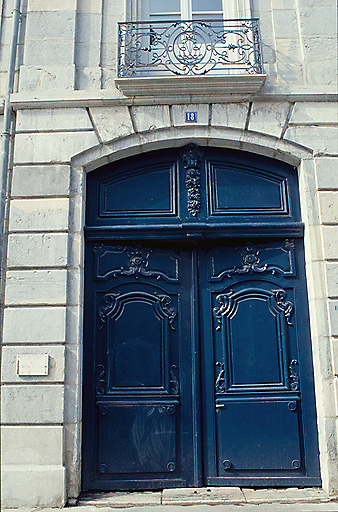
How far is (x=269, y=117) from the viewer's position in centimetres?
496

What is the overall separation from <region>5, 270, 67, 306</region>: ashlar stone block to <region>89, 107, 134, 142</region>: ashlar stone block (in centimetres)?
154

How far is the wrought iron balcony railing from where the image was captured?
5.04 m

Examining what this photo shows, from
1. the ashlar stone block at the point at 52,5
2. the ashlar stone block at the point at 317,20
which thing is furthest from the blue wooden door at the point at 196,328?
the ashlar stone block at the point at 52,5

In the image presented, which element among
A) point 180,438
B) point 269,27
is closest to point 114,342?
point 180,438

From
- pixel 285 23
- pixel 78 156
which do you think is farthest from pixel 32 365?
pixel 285 23

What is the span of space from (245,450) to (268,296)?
152 cm

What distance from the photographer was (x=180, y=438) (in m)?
4.55

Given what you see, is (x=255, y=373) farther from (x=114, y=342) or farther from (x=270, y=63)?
(x=270, y=63)

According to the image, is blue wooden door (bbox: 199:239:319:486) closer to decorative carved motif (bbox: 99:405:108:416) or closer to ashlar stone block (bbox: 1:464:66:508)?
decorative carved motif (bbox: 99:405:108:416)

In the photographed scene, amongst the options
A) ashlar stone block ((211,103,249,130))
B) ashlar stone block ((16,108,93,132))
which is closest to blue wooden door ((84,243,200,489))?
ashlar stone block ((16,108,93,132))

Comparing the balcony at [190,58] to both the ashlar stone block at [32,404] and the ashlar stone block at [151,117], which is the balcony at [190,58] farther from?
the ashlar stone block at [32,404]

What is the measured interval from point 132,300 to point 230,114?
7.35 feet

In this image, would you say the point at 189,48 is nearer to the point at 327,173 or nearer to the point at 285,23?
the point at 285,23

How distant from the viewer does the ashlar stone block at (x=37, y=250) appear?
4.64 metres
